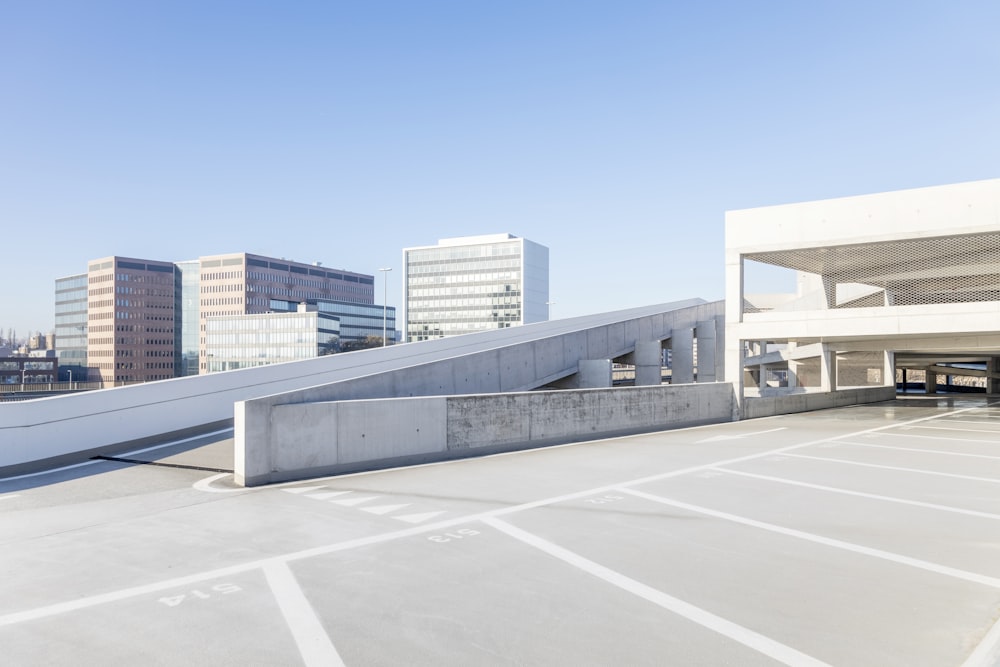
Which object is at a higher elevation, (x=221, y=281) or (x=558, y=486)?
(x=221, y=281)

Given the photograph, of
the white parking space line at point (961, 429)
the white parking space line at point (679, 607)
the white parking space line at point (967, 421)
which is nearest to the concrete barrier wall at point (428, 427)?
the white parking space line at point (679, 607)

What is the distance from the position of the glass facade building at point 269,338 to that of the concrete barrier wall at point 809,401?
91055 mm

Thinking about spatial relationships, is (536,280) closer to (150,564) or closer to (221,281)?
(221,281)

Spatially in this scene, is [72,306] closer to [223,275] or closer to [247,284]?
[223,275]

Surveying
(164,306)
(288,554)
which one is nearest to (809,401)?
(288,554)

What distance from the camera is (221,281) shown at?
5915 inches

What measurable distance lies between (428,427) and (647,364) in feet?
54.4

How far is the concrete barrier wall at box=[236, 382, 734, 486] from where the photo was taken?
10.7m

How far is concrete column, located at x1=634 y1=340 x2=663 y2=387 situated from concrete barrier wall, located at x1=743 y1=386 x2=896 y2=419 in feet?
14.9

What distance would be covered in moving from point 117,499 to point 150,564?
12.2ft

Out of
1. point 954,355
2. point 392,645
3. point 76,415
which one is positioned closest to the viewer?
point 392,645

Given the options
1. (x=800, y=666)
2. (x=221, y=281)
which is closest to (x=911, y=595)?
(x=800, y=666)

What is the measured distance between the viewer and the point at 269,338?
12106 centimetres

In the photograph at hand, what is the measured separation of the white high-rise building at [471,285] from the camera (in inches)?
5694
